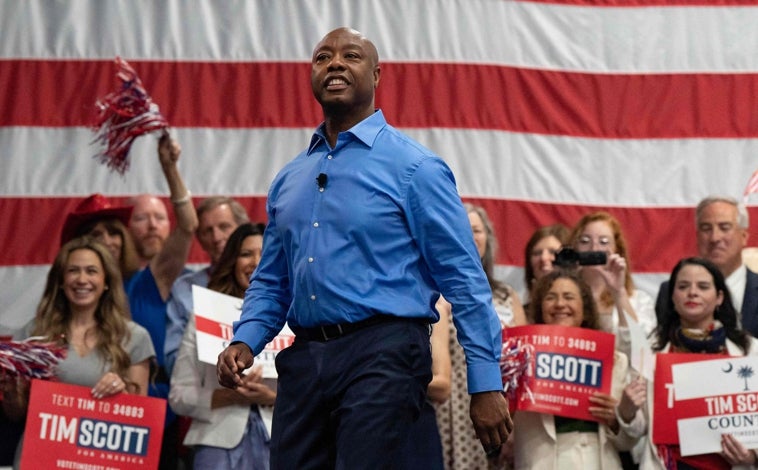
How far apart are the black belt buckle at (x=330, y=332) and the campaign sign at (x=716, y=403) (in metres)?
2.31

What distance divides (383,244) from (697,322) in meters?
2.53

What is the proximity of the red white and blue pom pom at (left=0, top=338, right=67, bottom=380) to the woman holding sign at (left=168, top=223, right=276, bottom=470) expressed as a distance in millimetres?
475

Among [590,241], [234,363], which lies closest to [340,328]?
[234,363]

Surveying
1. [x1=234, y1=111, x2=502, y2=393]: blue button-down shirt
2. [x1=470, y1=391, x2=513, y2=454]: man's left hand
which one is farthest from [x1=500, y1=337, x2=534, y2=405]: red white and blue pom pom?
[x1=470, y1=391, x2=513, y2=454]: man's left hand

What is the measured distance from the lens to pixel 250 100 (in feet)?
22.2

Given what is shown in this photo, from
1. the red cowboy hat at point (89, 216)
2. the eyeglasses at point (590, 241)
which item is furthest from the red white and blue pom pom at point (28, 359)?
the eyeglasses at point (590, 241)

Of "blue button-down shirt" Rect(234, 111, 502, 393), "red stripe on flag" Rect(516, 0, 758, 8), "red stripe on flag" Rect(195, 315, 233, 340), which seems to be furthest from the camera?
"red stripe on flag" Rect(516, 0, 758, 8)

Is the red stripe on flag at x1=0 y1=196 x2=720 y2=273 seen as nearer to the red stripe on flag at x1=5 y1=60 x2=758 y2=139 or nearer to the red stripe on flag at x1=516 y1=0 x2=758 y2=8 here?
the red stripe on flag at x1=5 y1=60 x2=758 y2=139

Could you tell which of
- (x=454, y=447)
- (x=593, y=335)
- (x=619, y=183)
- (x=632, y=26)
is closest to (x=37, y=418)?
(x=454, y=447)

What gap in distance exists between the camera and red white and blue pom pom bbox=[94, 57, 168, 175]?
18.3 feet

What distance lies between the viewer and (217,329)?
15.9ft

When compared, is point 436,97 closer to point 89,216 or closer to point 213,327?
point 89,216

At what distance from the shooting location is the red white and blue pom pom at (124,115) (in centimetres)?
559

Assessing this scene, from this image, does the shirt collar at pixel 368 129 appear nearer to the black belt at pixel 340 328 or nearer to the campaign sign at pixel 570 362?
the black belt at pixel 340 328
